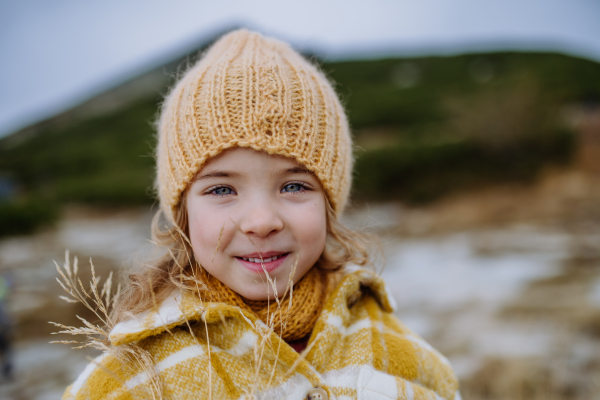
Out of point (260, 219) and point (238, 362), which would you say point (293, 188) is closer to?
point (260, 219)

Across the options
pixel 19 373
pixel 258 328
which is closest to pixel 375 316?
pixel 258 328

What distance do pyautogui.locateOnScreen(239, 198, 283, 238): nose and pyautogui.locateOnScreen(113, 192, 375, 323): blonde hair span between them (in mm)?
202

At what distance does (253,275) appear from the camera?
4.69 ft

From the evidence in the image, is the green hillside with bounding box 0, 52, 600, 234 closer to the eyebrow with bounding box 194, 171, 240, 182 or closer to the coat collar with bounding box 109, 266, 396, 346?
the eyebrow with bounding box 194, 171, 240, 182

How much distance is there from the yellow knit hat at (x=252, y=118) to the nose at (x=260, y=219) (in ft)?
0.62

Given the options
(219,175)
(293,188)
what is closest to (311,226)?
(293,188)

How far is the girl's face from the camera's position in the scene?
1390 mm

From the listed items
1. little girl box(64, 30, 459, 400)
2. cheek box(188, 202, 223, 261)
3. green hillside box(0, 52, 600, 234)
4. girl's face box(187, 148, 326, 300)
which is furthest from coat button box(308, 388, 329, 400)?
green hillside box(0, 52, 600, 234)

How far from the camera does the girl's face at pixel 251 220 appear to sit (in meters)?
1.39

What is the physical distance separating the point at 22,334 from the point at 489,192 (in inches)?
511

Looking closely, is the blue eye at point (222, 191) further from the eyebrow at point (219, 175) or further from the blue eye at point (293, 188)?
the blue eye at point (293, 188)

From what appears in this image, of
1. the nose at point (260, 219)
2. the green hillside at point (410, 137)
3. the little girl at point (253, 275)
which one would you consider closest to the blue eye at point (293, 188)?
the little girl at point (253, 275)

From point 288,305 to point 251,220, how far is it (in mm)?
348

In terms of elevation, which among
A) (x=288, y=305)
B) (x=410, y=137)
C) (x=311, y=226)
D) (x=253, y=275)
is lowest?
(x=410, y=137)
